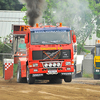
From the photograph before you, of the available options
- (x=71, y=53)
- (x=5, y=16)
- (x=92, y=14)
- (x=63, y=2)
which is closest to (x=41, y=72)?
(x=71, y=53)

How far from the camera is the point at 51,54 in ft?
40.6

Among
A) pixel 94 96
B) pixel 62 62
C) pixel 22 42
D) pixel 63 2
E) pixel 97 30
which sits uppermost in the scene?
pixel 63 2

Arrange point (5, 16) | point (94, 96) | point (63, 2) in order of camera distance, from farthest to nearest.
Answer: point (5, 16)
point (63, 2)
point (94, 96)

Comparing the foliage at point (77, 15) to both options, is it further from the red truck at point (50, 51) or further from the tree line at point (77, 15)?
the red truck at point (50, 51)

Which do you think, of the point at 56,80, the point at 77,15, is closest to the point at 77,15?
the point at 77,15

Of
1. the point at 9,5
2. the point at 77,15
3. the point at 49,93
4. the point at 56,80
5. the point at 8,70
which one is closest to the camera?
the point at 49,93

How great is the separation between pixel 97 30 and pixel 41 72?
16.2 metres

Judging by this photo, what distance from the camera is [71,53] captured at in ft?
40.7

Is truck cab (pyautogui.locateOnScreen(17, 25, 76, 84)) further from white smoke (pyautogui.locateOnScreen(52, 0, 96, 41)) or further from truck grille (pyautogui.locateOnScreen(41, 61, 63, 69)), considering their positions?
white smoke (pyautogui.locateOnScreen(52, 0, 96, 41))

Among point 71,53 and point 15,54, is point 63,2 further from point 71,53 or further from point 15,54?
point 71,53

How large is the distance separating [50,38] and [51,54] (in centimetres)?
72

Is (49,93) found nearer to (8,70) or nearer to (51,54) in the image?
(51,54)

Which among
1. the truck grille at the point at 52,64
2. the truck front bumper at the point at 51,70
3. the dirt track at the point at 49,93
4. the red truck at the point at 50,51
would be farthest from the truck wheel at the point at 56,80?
the dirt track at the point at 49,93

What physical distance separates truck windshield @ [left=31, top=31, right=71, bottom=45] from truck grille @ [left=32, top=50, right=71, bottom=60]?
40cm
